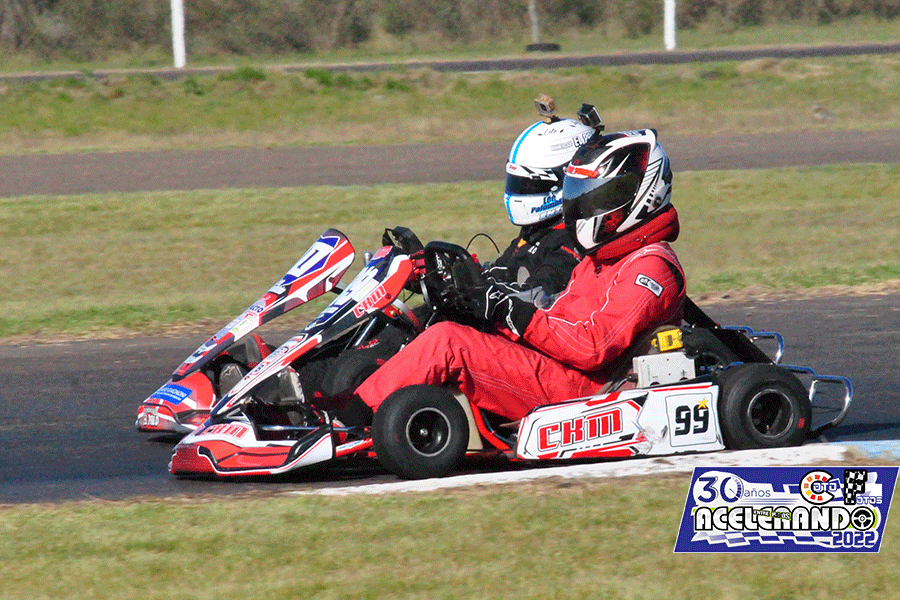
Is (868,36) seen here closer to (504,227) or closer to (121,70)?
(121,70)

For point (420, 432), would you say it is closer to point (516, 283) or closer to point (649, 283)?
point (649, 283)

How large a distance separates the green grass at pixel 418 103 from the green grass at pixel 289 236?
447 cm

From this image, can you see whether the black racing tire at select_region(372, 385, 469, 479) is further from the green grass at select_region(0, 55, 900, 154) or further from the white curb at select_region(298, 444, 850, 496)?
the green grass at select_region(0, 55, 900, 154)

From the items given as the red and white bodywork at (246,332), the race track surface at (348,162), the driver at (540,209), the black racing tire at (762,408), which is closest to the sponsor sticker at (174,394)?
the red and white bodywork at (246,332)

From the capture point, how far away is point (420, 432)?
4852 millimetres

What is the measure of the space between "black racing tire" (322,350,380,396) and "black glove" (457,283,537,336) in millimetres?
645

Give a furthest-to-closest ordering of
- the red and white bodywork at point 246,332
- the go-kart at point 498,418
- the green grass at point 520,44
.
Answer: the green grass at point 520,44 → the red and white bodywork at point 246,332 → the go-kart at point 498,418

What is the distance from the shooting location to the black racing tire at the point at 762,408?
4902 mm

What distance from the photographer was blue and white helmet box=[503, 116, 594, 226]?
6.22 meters

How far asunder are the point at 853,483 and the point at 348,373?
84.2 inches

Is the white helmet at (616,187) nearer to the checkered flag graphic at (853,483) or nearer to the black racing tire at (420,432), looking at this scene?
the black racing tire at (420,432)

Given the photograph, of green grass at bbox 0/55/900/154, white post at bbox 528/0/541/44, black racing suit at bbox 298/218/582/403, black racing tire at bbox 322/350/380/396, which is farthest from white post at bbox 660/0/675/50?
black racing tire at bbox 322/350/380/396

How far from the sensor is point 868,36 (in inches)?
1176

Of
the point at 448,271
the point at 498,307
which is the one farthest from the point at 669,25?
the point at 498,307
